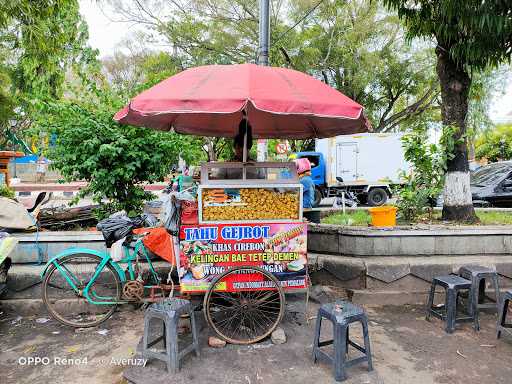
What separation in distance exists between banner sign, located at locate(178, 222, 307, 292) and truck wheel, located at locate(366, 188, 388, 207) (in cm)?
1196

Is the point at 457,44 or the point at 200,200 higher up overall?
the point at 457,44

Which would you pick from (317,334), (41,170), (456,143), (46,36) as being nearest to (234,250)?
(317,334)

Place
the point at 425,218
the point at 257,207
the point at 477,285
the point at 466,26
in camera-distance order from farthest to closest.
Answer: the point at 425,218 → the point at 466,26 → the point at 477,285 → the point at 257,207

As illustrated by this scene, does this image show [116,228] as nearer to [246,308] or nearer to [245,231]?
[245,231]

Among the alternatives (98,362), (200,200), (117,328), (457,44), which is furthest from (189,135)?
(457,44)

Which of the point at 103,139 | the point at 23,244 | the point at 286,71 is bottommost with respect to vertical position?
the point at 23,244

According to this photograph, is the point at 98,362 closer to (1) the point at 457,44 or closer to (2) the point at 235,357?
(2) the point at 235,357

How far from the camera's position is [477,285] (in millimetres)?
4348

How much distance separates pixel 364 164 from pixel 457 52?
9797mm

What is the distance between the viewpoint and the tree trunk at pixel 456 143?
20.4ft

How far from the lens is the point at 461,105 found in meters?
6.32

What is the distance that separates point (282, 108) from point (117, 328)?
9.31 feet

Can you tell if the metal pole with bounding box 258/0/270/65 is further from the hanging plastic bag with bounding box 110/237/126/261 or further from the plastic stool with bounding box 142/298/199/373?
the plastic stool with bounding box 142/298/199/373

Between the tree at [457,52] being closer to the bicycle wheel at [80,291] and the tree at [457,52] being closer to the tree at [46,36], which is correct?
the tree at [46,36]
